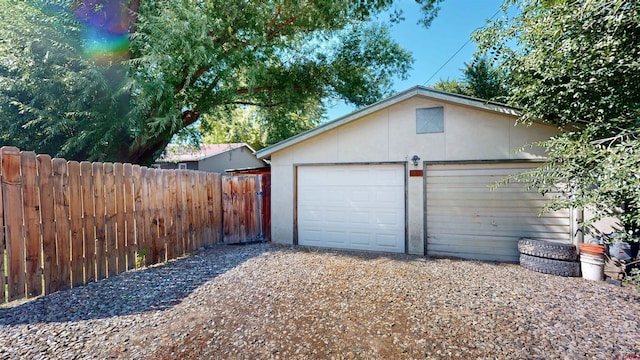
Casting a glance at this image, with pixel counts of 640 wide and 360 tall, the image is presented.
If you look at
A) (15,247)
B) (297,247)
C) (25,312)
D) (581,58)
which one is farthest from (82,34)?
(581,58)

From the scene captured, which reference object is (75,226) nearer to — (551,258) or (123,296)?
(123,296)

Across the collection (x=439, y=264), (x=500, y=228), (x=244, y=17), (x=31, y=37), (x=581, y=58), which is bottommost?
(x=439, y=264)

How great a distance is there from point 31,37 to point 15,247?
21.5ft

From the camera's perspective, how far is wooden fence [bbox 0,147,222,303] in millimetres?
3428

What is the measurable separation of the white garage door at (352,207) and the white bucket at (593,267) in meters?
3.07

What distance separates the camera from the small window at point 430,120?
618cm

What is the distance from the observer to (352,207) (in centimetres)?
690

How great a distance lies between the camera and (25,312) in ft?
10.6

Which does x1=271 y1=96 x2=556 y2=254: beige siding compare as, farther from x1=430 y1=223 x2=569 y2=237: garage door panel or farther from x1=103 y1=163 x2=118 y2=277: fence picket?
x1=103 y1=163 x2=118 y2=277: fence picket

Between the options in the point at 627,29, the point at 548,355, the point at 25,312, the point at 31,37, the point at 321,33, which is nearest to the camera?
the point at 548,355

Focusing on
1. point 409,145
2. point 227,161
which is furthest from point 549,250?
point 227,161

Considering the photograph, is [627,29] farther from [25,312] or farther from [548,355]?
[25,312]

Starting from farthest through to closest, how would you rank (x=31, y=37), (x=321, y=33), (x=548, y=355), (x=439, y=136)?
(x=321, y=33)
(x=31, y=37)
(x=439, y=136)
(x=548, y=355)

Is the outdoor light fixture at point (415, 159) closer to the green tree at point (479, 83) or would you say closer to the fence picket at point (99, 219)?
the fence picket at point (99, 219)
